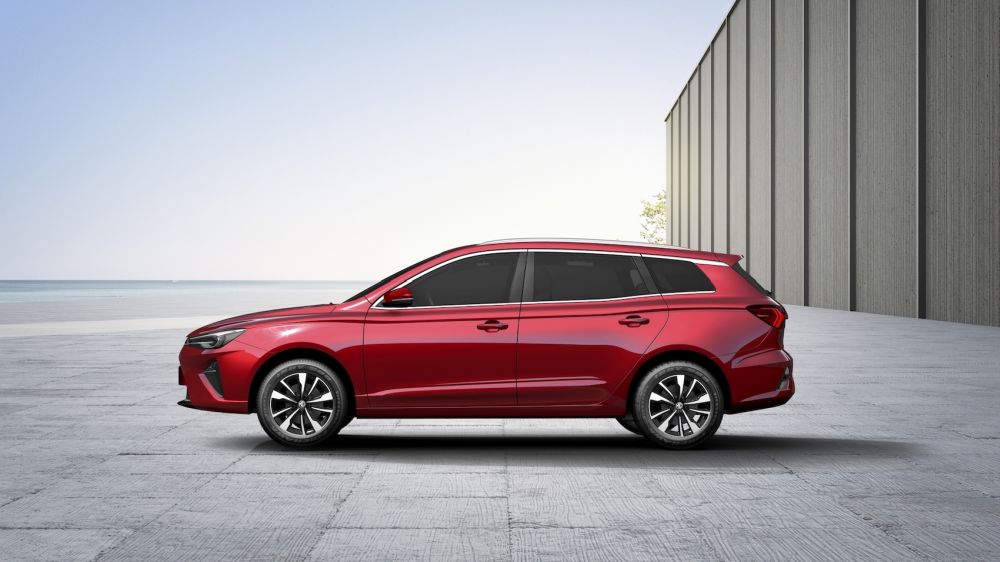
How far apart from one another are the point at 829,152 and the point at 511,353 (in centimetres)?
2915

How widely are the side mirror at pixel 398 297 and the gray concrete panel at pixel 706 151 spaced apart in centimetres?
5122

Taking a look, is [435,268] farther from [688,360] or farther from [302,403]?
[688,360]

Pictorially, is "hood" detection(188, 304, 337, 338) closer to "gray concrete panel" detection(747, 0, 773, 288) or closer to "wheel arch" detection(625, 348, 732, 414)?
"wheel arch" detection(625, 348, 732, 414)

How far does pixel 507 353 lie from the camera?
27.7 ft

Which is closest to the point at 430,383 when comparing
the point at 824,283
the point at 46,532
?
the point at 46,532

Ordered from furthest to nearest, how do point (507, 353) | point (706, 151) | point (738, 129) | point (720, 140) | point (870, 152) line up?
1. point (706, 151)
2. point (720, 140)
3. point (738, 129)
4. point (870, 152)
5. point (507, 353)

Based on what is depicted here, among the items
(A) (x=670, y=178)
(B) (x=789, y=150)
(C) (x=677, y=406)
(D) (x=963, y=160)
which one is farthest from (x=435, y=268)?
(A) (x=670, y=178)

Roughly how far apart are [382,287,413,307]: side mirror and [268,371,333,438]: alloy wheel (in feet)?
2.63

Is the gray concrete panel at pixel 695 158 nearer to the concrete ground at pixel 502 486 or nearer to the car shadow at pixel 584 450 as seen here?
the concrete ground at pixel 502 486

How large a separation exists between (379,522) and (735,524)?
198 cm

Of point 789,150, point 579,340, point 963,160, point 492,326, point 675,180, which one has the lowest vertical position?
point 579,340

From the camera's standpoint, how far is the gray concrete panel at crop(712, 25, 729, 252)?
5328 centimetres

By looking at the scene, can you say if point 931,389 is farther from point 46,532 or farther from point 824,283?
point 824,283

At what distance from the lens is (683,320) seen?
8539mm
